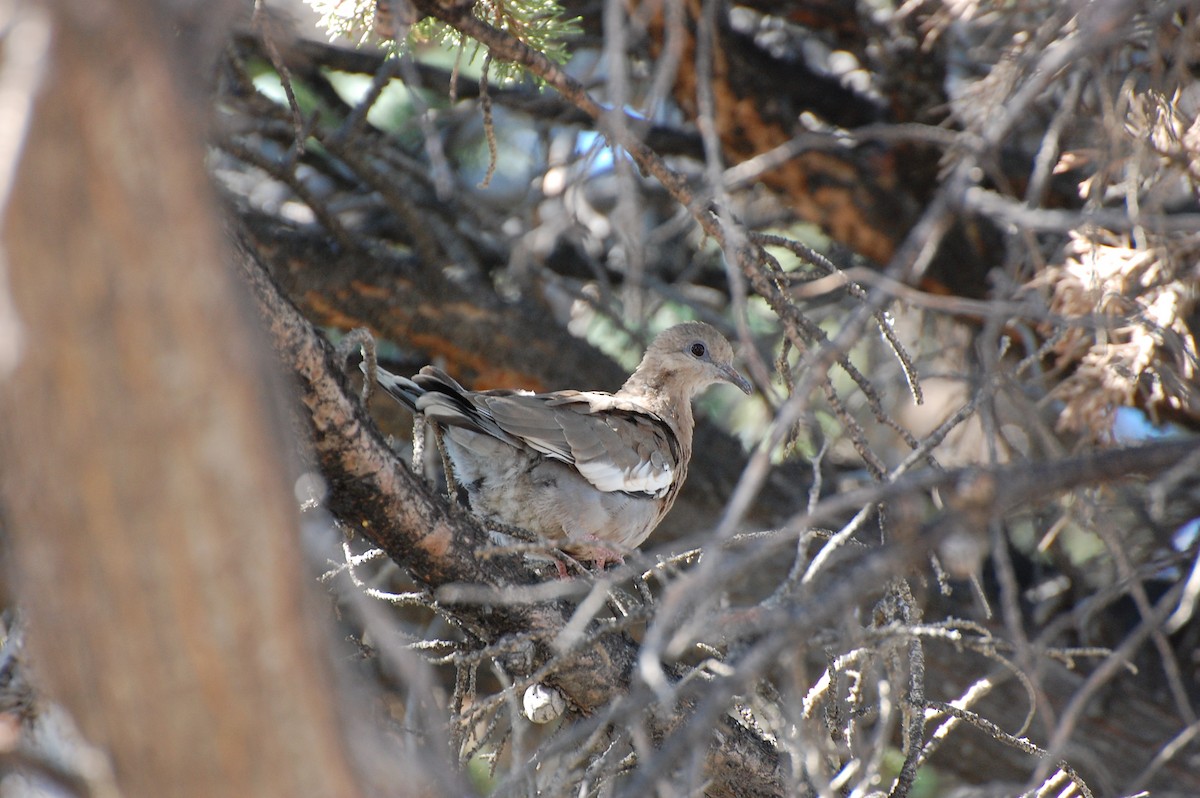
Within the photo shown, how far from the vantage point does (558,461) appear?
3.47m

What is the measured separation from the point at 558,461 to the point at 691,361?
95 centimetres

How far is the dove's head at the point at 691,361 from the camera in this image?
13.8ft

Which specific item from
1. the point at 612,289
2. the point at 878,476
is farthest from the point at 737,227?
the point at 612,289

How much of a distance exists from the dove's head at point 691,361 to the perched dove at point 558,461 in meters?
0.44

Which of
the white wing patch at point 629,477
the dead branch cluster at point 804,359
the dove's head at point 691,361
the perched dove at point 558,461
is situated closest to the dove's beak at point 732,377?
the dove's head at point 691,361

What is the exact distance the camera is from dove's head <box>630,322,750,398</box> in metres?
4.20

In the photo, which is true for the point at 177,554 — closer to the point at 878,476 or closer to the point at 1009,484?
the point at 1009,484

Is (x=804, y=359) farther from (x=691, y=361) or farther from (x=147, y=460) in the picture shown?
(x=691, y=361)

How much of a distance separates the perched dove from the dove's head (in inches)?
17.3

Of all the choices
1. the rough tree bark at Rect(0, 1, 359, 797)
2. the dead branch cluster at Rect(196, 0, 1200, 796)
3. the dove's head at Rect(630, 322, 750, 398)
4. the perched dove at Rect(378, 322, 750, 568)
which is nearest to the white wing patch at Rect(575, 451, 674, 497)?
the perched dove at Rect(378, 322, 750, 568)

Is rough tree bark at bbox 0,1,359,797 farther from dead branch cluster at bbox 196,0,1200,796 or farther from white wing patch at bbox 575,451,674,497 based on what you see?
white wing patch at bbox 575,451,674,497

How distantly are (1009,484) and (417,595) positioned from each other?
1370mm

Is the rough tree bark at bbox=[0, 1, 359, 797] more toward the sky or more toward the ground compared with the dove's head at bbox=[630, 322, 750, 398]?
more toward the sky

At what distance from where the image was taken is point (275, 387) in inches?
46.9
